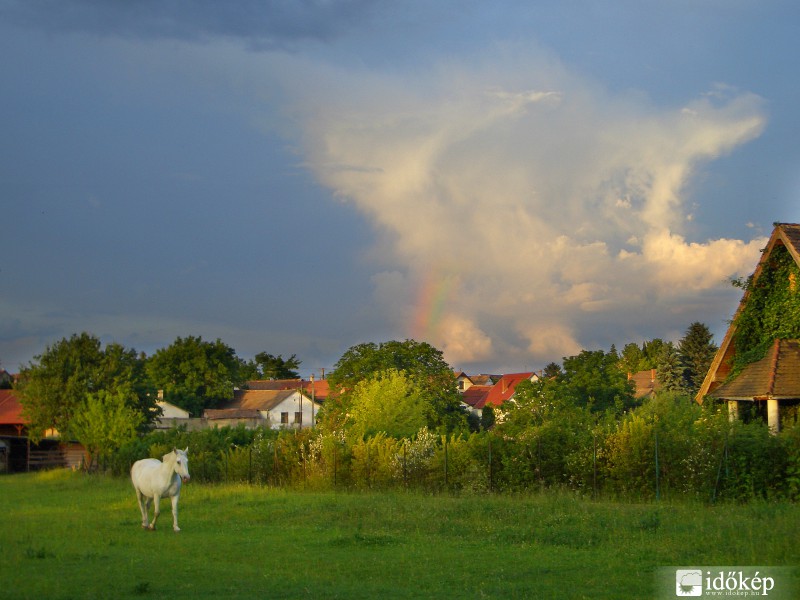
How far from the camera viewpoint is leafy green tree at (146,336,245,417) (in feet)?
331

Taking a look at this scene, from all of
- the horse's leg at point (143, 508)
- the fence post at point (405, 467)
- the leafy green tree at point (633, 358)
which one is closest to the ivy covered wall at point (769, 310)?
the fence post at point (405, 467)

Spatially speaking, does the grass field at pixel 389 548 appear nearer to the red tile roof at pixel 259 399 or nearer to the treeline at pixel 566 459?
the treeline at pixel 566 459

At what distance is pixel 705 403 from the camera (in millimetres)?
28297

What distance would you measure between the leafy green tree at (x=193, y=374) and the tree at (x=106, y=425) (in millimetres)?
49597

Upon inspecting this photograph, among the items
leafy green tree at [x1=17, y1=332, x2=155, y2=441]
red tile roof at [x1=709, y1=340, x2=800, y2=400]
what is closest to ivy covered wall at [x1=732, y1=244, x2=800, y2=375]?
red tile roof at [x1=709, y1=340, x2=800, y2=400]

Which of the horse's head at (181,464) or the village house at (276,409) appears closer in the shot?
the horse's head at (181,464)

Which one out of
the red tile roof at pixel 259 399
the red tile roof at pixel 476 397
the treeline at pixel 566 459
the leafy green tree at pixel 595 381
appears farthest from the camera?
the red tile roof at pixel 476 397

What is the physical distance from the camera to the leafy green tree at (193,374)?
100812 millimetres

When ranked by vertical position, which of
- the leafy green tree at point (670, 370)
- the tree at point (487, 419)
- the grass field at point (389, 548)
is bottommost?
the grass field at point (389, 548)

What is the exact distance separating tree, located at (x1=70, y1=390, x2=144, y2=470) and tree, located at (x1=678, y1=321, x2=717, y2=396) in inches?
1806

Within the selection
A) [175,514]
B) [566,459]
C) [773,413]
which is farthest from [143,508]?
[773,413]

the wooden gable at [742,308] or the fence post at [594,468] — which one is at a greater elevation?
the wooden gable at [742,308]

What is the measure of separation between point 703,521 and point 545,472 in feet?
31.1

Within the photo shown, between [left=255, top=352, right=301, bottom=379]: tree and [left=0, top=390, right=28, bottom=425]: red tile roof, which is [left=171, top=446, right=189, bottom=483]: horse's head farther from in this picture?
[left=255, top=352, right=301, bottom=379]: tree
